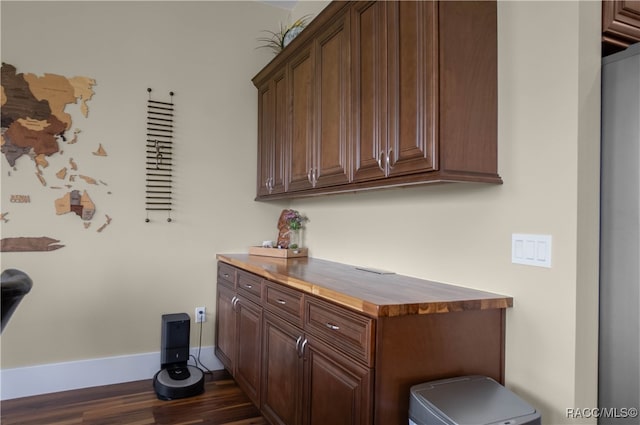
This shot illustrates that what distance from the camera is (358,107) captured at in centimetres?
201

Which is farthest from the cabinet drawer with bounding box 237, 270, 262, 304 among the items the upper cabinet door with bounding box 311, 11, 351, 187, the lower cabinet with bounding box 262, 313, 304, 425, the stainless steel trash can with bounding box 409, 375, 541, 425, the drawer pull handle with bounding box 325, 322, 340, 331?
the stainless steel trash can with bounding box 409, 375, 541, 425

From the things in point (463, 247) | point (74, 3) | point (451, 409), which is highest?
point (74, 3)

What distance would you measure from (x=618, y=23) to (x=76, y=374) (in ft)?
11.8

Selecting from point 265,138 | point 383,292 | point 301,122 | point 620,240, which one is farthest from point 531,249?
point 265,138

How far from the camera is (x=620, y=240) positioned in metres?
1.37

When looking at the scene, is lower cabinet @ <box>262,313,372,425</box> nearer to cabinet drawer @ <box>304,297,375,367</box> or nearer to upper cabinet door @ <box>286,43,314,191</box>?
cabinet drawer @ <box>304,297,375,367</box>

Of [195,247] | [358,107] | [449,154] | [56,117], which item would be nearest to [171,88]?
[56,117]

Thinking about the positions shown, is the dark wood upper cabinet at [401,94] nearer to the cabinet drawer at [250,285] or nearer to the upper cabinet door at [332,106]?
the upper cabinet door at [332,106]

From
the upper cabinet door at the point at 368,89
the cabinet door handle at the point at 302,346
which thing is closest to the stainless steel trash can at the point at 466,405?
the cabinet door handle at the point at 302,346

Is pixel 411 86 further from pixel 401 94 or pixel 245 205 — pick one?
pixel 245 205

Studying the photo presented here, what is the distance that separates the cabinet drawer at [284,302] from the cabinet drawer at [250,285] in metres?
0.12

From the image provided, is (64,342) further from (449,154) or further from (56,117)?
(449,154)

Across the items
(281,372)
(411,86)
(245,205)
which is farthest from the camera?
(245,205)

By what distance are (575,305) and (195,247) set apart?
2627mm
